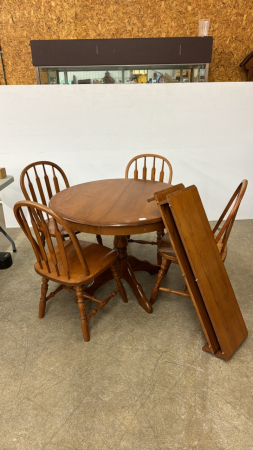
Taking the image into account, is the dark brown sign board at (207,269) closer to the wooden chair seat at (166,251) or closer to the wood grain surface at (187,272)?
the wood grain surface at (187,272)

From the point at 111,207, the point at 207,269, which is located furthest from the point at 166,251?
the point at 111,207

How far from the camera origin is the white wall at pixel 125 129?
2.89 metres

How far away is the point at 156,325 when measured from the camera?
1793 mm

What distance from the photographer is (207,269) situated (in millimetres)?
1548

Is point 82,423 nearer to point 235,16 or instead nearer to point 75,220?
point 75,220

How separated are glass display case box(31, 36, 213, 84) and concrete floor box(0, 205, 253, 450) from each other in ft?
9.12

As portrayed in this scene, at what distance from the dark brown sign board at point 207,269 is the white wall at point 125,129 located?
1.66 m

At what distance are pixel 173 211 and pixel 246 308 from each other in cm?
100

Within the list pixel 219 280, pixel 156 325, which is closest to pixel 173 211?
pixel 219 280

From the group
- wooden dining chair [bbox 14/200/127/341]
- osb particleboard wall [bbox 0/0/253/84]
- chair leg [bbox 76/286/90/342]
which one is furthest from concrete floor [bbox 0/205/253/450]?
osb particleboard wall [bbox 0/0/253/84]

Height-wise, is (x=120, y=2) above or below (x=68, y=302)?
above

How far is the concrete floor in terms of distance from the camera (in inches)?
47.5

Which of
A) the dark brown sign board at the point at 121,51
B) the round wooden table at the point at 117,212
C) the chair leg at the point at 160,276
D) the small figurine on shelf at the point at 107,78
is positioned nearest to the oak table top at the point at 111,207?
the round wooden table at the point at 117,212

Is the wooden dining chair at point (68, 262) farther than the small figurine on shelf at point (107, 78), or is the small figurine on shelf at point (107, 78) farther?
the small figurine on shelf at point (107, 78)
